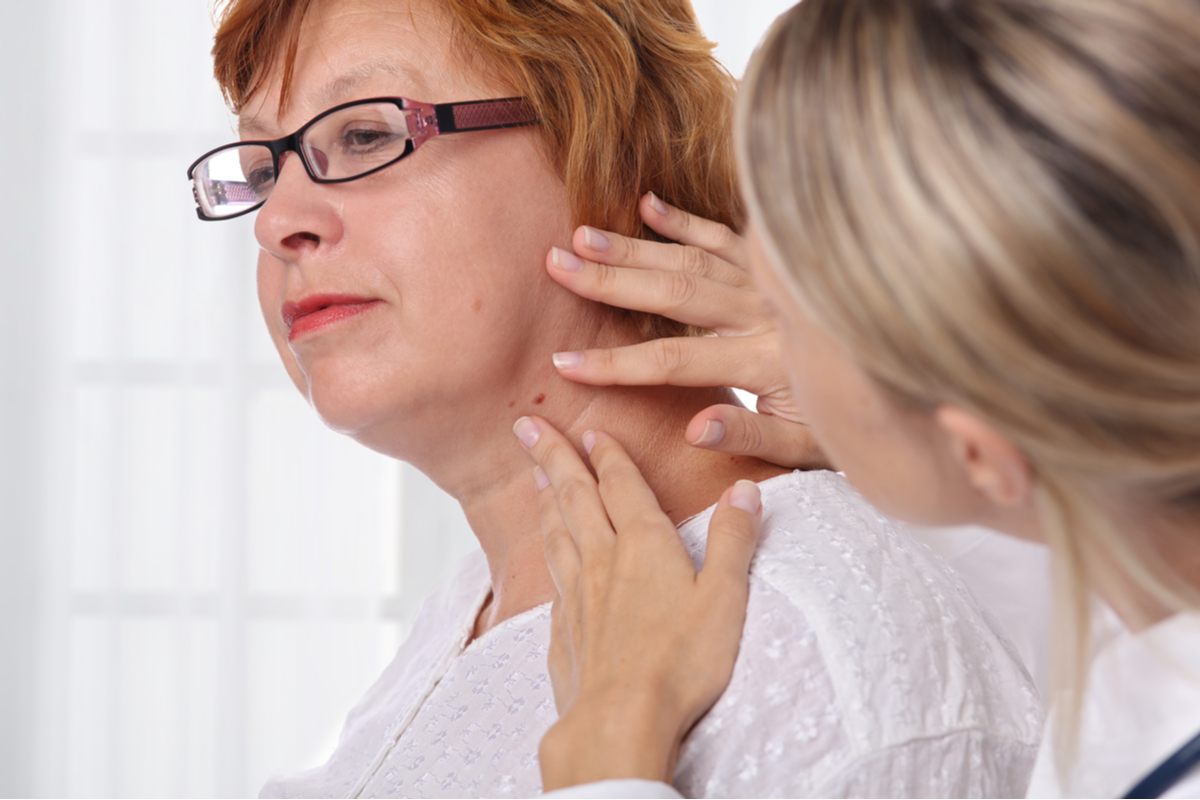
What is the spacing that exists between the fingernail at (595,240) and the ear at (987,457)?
0.57 m

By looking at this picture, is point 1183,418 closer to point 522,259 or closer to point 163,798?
point 522,259

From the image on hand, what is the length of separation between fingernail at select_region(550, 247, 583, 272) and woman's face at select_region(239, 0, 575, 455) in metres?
0.02

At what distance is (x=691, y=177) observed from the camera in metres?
1.36

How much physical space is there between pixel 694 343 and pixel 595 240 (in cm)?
17

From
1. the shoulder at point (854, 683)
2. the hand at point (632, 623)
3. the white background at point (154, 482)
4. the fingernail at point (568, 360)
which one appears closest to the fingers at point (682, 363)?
the fingernail at point (568, 360)

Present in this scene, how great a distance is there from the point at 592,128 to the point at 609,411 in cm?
34

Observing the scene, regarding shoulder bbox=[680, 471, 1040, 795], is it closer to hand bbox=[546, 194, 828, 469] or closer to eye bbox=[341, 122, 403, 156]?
hand bbox=[546, 194, 828, 469]

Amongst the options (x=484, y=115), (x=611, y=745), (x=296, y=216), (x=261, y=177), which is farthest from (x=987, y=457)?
(x=261, y=177)

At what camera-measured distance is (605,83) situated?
125 centimetres

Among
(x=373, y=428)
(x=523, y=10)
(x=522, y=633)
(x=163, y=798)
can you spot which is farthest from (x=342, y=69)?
(x=163, y=798)

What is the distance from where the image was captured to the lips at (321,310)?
1.18 metres

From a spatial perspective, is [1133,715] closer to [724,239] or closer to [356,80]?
[724,239]

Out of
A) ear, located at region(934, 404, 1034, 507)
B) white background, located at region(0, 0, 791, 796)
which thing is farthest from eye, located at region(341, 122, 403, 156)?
white background, located at region(0, 0, 791, 796)

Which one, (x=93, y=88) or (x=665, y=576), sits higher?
(x=93, y=88)
